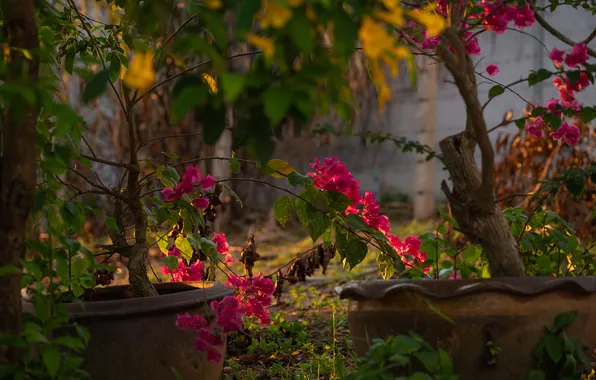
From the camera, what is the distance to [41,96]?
141cm

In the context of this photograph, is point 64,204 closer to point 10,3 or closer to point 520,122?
point 10,3

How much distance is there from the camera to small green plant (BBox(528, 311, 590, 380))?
1778 millimetres

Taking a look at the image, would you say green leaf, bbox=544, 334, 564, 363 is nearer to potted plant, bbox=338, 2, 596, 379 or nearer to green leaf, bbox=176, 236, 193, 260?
potted plant, bbox=338, 2, 596, 379

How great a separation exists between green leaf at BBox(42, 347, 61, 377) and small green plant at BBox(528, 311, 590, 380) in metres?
1.09

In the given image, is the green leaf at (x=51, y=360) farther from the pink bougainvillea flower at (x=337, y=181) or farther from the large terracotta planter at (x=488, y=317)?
the pink bougainvillea flower at (x=337, y=181)

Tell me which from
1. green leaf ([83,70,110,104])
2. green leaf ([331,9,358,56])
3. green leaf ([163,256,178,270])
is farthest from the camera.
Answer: green leaf ([163,256,178,270])

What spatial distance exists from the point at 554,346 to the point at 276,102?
3.47 ft

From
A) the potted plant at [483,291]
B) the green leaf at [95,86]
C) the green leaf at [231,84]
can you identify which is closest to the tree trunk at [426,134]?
the potted plant at [483,291]

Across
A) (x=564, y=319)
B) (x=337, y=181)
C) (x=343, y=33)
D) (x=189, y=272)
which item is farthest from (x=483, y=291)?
(x=189, y=272)

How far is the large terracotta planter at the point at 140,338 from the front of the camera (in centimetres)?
198

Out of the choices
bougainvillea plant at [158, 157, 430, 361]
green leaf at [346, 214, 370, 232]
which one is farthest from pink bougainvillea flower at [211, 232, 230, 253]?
green leaf at [346, 214, 370, 232]

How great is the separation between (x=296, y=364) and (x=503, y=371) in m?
1.10

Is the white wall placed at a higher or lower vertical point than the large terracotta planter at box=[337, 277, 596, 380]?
higher

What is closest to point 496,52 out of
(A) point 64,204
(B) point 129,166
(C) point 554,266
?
(C) point 554,266
